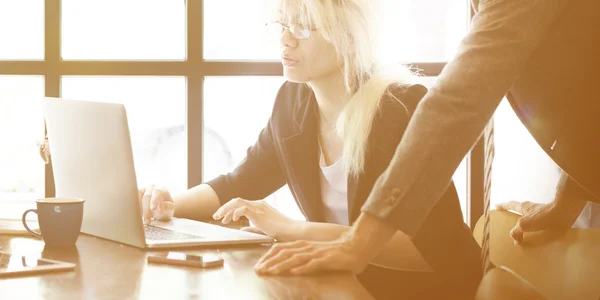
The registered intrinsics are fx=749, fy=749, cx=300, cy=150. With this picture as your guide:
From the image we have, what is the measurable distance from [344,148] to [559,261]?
0.65 meters

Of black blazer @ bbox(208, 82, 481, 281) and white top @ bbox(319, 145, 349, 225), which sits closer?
black blazer @ bbox(208, 82, 481, 281)

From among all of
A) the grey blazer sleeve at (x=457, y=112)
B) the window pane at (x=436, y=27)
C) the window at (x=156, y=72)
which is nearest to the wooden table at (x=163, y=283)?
the grey blazer sleeve at (x=457, y=112)

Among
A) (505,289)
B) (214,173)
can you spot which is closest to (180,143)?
(214,173)

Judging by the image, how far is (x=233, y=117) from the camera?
334 centimetres

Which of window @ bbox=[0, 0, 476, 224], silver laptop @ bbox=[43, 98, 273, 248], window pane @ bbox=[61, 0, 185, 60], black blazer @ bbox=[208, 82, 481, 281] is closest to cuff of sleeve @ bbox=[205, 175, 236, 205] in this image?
black blazer @ bbox=[208, 82, 481, 281]

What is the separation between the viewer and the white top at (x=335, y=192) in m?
1.84

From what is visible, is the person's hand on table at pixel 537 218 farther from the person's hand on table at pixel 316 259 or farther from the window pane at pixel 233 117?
the window pane at pixel 233 117

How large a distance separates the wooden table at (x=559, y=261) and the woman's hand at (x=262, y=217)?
0.42 m

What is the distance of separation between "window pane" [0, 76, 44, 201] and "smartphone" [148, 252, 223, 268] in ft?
7.22

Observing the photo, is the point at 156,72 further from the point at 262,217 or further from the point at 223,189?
the point at 262,217

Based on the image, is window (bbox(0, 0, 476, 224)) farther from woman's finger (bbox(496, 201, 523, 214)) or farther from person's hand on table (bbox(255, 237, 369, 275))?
person's hand on table (bbox(255, 237, 369, 275))

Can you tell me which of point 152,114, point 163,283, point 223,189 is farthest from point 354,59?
point 152,114

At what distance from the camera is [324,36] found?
1.81 m

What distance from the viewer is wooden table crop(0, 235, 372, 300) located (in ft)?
3.19
